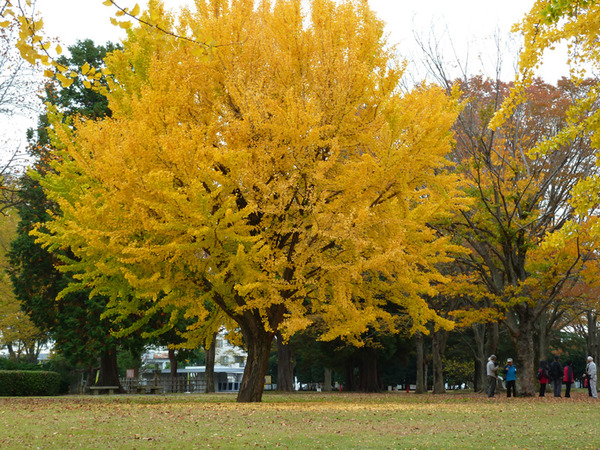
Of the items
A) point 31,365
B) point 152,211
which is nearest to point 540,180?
point 152,211

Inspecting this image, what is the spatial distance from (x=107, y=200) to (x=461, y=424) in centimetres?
855

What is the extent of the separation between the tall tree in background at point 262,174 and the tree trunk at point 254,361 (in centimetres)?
4

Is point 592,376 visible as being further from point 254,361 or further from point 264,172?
point 264,172

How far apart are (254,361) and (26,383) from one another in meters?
11.6

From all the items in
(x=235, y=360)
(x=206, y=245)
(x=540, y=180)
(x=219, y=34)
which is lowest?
(x=235, y=360)

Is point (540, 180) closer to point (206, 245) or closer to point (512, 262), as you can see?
point (512, 262)

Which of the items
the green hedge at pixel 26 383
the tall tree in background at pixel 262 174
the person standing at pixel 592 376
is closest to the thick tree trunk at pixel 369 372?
the person standing at pixel 592 376

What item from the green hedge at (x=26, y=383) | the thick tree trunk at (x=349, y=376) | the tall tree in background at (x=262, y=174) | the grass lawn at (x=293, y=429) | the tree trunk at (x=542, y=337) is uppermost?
the tall tree in background at (x=262, y=174)

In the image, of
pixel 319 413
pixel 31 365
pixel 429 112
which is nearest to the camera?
pixel 319 413

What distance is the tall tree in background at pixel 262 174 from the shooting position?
41.9 ft

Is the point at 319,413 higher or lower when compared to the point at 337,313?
lower

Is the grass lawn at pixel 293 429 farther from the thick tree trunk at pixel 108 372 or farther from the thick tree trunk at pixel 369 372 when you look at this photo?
the thick tree trunk at pixel 369 372

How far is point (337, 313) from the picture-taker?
1329 cm

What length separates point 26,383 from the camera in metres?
22.3
